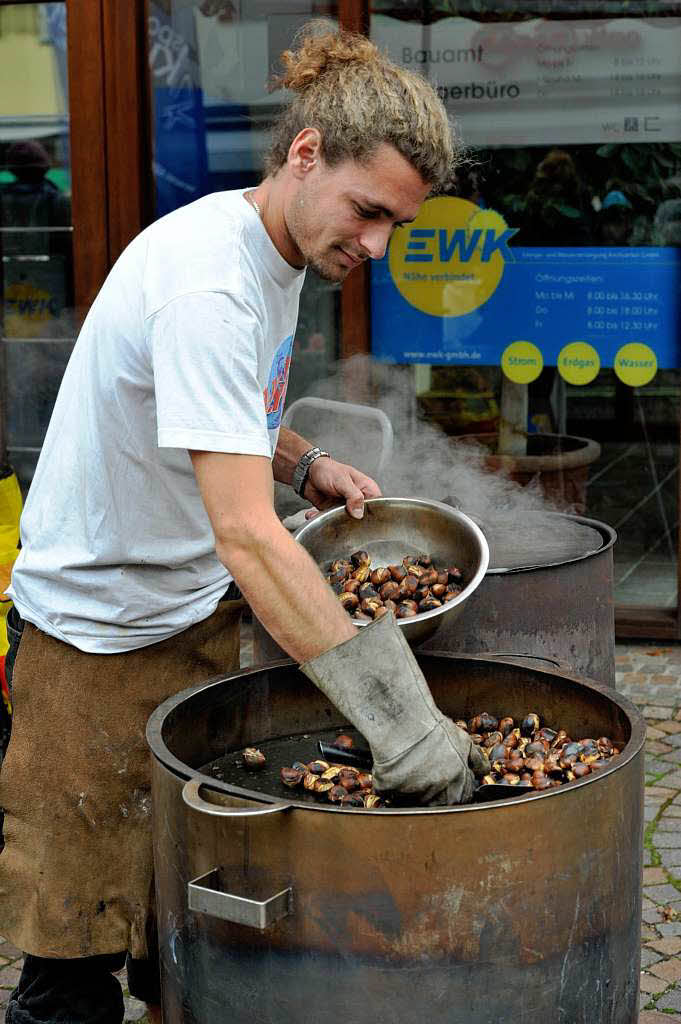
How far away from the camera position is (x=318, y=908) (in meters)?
1.63

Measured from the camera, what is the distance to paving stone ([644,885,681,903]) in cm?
332

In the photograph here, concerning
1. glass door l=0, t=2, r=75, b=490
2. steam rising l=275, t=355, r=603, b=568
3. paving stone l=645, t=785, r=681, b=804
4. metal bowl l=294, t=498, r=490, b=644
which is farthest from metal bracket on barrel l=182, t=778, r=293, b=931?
glass door l=0, t=2, r=75, b=490

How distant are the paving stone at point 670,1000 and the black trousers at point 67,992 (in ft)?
3.84

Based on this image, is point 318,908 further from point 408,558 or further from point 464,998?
point 408,558

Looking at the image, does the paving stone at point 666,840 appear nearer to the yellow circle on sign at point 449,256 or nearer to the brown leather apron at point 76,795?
the brown leather apron at point 76,795

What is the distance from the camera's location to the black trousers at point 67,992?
228 cm

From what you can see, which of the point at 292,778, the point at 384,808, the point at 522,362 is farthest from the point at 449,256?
the point at 384,808

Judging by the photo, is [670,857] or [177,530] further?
[670,857]

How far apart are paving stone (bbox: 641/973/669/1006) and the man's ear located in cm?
199

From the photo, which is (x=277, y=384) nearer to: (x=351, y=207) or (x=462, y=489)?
(x=351, y=207)

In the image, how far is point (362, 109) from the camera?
1848 millimetres

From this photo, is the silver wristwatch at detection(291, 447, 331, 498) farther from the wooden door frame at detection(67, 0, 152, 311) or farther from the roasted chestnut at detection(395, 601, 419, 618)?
the wooden door frame at detection(67, 0, 152, 311)

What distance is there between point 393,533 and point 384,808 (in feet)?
3.03

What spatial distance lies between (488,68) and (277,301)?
337cm
